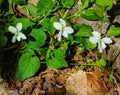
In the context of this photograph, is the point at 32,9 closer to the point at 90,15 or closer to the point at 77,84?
the point at 90,15

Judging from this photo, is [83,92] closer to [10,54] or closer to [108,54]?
[108,54]

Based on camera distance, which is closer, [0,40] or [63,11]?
[0,40]

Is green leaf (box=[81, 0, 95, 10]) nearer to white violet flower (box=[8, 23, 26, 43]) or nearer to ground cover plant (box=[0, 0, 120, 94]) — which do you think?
ground cover plant (box=[0, 0, 120, 94])

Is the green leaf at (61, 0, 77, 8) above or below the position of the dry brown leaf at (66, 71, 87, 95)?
above

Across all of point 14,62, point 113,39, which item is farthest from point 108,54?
point 14,62

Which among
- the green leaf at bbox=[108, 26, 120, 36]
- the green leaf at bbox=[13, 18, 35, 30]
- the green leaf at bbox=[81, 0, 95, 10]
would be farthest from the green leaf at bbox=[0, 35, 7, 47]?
the green leaf at bbox=[108, 26, 120, 36]

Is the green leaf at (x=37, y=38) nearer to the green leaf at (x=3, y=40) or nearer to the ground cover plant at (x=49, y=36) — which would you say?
the ground cover plant at (x=49, y=36)

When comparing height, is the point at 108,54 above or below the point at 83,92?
above
